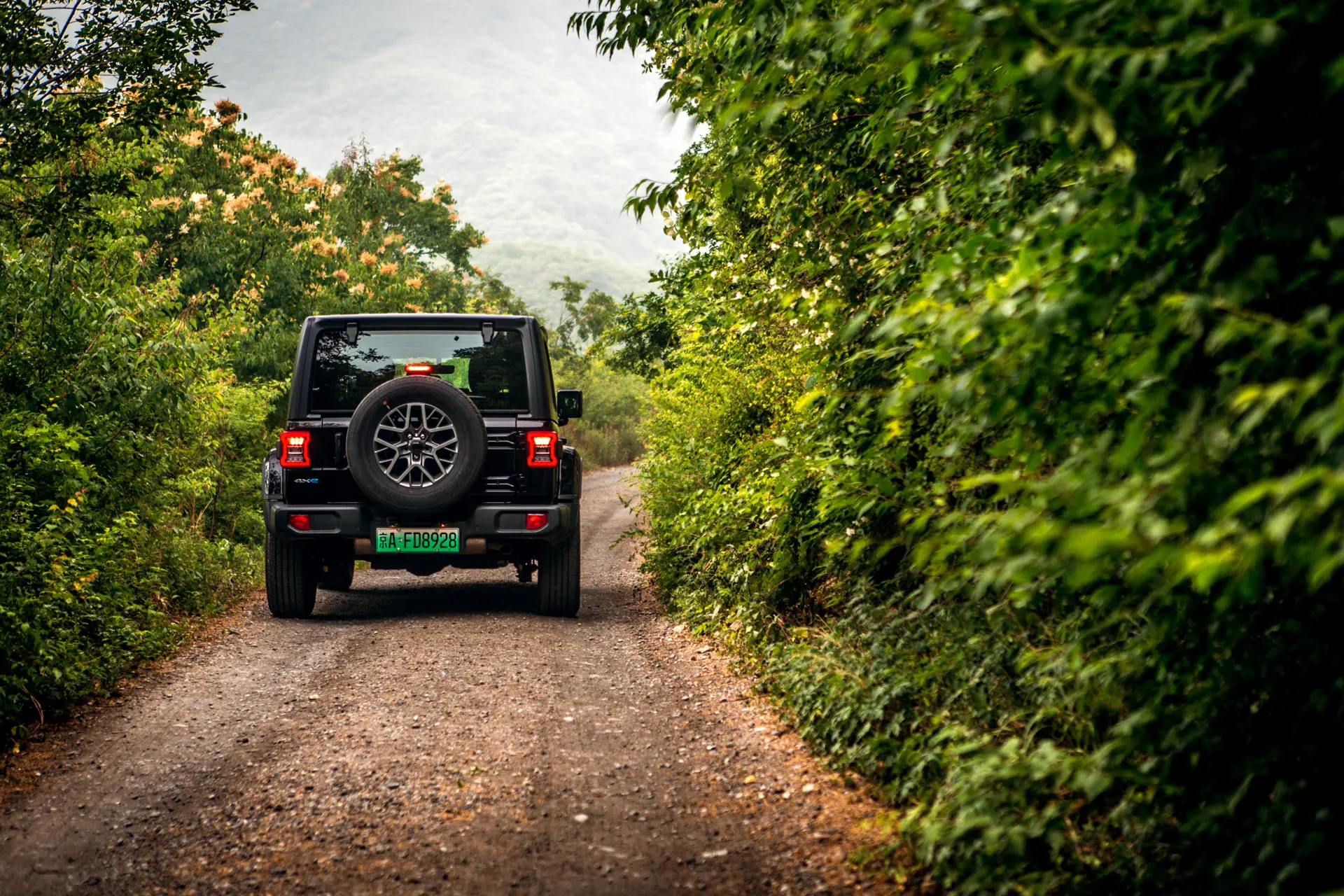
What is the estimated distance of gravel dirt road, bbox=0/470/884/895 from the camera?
370 centimetres

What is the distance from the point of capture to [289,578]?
28.6 ft

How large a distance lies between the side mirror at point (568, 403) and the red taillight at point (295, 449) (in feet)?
7.36

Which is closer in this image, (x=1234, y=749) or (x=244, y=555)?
(x=1234, y=749)

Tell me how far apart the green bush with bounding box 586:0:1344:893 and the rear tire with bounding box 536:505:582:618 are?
3836 mm

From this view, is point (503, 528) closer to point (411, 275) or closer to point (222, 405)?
point (222, 405)

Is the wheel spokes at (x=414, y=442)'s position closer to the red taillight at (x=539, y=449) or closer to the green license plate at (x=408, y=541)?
the green license plate at (x=408, y=541)

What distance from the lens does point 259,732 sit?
18.0ft

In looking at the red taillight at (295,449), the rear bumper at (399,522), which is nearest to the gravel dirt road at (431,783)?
the rear bumper at (399,522)

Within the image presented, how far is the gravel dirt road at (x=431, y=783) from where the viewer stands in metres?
3.70

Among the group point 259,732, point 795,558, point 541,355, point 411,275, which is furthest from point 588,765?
point 411,275

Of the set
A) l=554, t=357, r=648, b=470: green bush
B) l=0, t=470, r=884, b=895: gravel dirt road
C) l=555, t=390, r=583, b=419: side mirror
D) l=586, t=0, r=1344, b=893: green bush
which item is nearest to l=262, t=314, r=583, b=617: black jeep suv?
l=555, t=390, r=583, b=419: side mirror

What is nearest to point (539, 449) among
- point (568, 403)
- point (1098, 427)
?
point (568, 403)

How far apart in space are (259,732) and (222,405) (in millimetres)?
6931

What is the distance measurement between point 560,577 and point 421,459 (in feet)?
4.99
